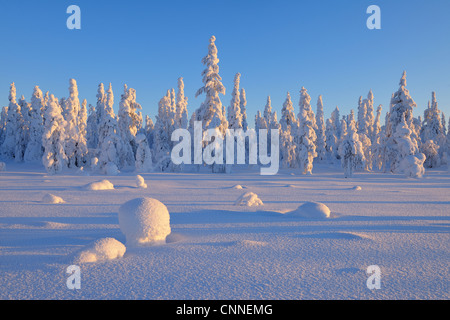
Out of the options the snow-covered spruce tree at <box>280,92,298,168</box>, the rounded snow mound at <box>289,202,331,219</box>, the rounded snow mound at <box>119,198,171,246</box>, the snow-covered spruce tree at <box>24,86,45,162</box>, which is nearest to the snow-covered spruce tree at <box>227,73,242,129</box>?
the snow-covered spruce tree at <box>280,92,298,168</box>

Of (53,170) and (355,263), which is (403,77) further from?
(53,170)

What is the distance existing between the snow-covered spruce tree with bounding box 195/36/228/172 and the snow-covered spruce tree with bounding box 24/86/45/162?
27738mm

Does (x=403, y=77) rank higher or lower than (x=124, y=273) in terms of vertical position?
higher

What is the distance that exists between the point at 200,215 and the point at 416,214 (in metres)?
5.39

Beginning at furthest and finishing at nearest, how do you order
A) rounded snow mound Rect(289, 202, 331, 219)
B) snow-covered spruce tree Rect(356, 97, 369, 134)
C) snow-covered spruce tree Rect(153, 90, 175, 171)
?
snow-covered spruce tree Rect(356, 97, 369, 134), snow-covered spruce tree Rect(153, 90, 175, 171), rounded snow mound Rect(289, 202, 331, 219)

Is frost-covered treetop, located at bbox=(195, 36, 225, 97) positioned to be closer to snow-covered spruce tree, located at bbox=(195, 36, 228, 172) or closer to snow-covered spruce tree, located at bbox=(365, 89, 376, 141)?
snow-covered spruce tree, located at bbox=(195, 36, 228, 172)

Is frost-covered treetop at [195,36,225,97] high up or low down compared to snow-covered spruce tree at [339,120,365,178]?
up

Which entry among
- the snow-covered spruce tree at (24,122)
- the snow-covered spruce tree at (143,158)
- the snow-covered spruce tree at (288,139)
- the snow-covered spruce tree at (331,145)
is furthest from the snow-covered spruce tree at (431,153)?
the snow-covered spruce tree at (24,122)

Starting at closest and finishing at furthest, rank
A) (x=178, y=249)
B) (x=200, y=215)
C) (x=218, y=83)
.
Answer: (x=178, y=249)
(x=200, y=215)
(x=218, y=83)

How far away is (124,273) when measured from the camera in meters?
3.04

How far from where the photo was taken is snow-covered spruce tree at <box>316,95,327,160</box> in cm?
4669

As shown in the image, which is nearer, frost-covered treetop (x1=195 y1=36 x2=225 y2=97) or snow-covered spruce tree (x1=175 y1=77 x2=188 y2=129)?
frost-covered treetop (x1=195 y1=36 x2=225 y2=97)

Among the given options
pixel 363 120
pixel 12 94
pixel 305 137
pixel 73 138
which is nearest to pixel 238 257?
pixel 305 137
